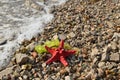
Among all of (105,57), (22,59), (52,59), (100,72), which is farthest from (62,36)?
(100,72)

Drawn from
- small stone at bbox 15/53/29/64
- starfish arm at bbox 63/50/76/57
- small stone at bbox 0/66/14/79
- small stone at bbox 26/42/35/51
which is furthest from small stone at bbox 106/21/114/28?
small stone at bbox 0/66/14/79

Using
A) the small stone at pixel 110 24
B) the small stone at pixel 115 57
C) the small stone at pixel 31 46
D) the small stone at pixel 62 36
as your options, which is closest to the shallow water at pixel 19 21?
the small stone at pixel 31 46

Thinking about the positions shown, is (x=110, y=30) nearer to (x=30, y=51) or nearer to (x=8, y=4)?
(x=30, y=51)

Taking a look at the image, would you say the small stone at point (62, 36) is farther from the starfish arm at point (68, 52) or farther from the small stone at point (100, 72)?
the small stone at point (100, 72)

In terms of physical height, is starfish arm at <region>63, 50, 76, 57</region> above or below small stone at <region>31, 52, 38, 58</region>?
above

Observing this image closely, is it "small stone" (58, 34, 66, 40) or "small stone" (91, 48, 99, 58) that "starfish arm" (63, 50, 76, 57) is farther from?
"small stone" (58, 34, 66, 40)

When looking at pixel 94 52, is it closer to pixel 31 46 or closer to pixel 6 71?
pixel 31 46
